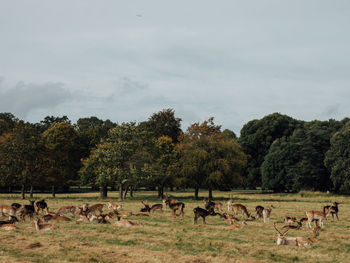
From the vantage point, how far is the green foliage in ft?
196

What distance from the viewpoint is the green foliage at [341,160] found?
196ft

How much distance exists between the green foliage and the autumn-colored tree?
58.9ft

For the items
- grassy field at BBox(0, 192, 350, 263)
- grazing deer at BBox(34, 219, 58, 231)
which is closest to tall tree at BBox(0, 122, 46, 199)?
grassy field at BBox(0, 192, 350, 263)

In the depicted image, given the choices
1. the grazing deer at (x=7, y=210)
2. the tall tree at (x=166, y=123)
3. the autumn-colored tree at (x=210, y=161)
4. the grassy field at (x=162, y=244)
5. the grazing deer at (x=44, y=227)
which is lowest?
the grassy field at (x=162, y=244)

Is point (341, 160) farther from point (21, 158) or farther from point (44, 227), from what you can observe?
point (44, 227)

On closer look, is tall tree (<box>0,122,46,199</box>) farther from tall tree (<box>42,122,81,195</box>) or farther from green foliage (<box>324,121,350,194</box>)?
green foliage (<box>324,121,350,194</box>)

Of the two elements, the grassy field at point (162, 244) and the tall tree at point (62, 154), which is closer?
the grassy field at point (162, 244)

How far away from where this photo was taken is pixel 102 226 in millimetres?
19938

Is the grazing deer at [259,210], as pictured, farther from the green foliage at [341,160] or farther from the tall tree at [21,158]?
the green foliage at [341,160]

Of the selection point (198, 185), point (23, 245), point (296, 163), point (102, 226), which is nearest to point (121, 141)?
point (198, 185)

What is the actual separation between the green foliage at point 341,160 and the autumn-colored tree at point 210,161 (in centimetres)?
1794

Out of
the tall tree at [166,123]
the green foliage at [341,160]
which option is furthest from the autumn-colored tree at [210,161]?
the tall tree at [166,123]

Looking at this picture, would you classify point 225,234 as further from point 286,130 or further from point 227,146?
point 286,130

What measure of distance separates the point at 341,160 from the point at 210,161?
76.2 ft
